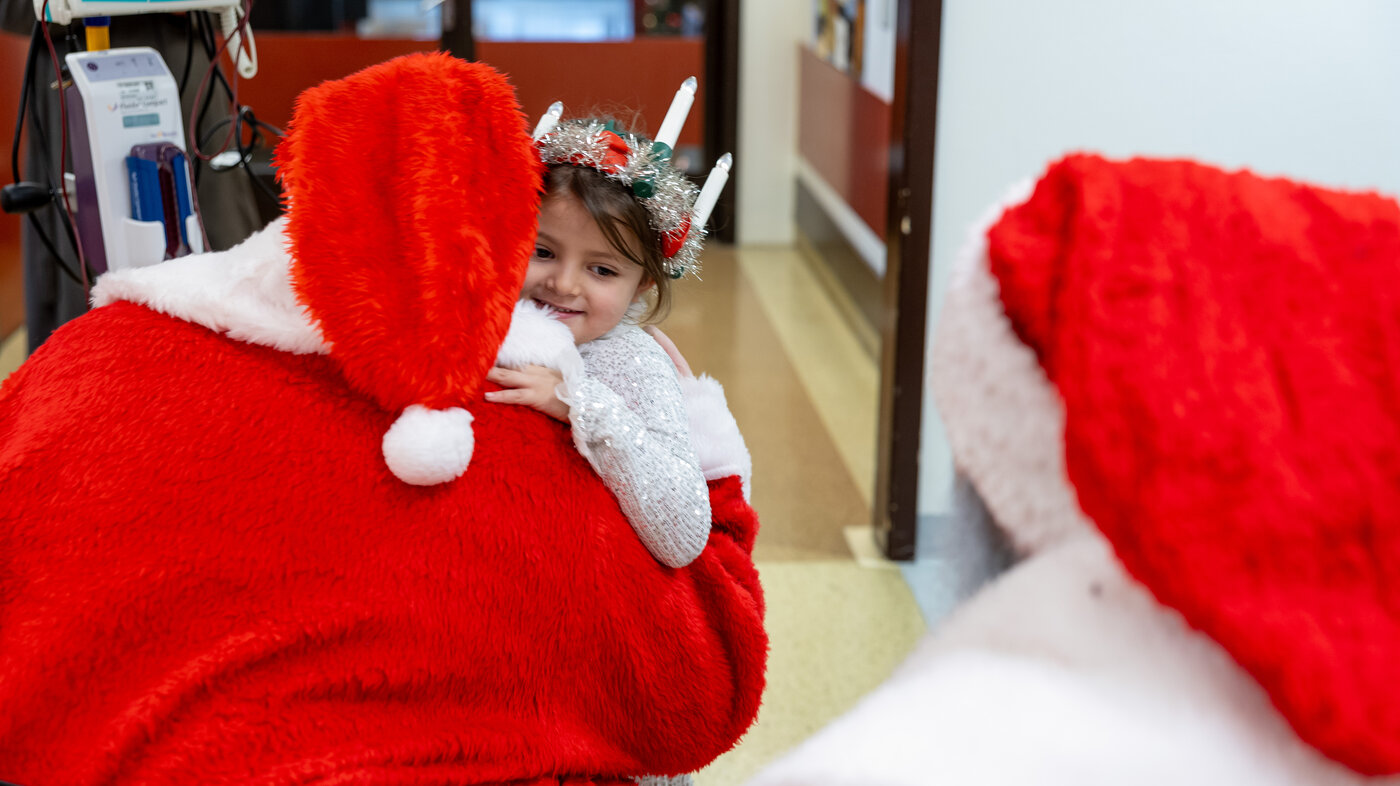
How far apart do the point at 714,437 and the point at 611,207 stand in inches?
10.6

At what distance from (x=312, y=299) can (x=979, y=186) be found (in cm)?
160

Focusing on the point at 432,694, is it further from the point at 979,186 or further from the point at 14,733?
the point at 979,186

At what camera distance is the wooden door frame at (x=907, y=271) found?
2229 millimetres

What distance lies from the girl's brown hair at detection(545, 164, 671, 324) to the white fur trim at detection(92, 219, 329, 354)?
31cm

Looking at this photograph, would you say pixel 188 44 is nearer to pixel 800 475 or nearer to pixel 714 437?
pixel 714 437

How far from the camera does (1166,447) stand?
558mm

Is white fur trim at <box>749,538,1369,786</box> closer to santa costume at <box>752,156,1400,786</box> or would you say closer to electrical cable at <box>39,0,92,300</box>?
santa costume at <box>752,156,1400,786</box>

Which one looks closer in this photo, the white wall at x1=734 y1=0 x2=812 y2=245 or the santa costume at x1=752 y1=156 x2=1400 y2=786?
the santa costume at x1=752 y1=156 x2=1400 y2=786

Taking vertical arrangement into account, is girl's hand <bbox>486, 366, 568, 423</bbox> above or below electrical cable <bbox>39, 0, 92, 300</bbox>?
below

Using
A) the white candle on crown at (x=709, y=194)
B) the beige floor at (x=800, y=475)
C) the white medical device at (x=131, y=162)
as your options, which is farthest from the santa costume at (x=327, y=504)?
the white medical device at (x=131, y=162)

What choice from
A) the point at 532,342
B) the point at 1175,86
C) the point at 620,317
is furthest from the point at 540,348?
the point at 1175,86

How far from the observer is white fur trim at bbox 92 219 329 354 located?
1.03m

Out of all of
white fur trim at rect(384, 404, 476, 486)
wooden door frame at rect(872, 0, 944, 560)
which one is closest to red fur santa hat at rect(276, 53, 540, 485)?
white fur trim at rect(384, 404, 476, 486)

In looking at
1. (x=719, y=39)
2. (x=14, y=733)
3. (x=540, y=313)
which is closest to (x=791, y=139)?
(x=719, y=39)
